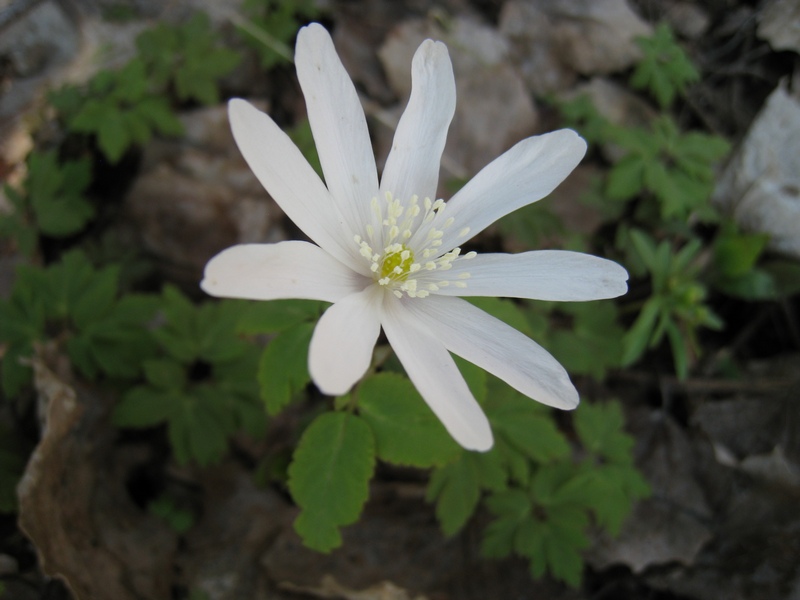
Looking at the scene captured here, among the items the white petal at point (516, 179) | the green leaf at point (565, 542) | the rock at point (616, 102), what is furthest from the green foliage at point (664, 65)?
the green leaf at point (565, 542)

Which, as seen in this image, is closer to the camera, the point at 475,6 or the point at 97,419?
the point at 97,419

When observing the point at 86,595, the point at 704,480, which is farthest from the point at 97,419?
the point at 704,480

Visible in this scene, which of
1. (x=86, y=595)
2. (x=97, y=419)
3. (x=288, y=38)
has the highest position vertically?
(x=288, y=38)

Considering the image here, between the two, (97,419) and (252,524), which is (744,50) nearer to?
(252,524)

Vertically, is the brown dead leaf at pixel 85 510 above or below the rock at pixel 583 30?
below

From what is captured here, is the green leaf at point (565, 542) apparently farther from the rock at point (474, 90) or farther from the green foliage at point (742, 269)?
the rock at point (474, 90)

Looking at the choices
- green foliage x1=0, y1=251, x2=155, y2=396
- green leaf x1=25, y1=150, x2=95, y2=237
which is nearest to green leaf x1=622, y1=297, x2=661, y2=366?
green foliage x1=0, y1=251, x2=155, y2=396

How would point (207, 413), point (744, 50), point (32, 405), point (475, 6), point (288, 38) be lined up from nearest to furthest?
1. point (207, 413)
2. point (32, 405)
3. point (288, 38)
4. point (744, 50)
5. point (475, 6)
